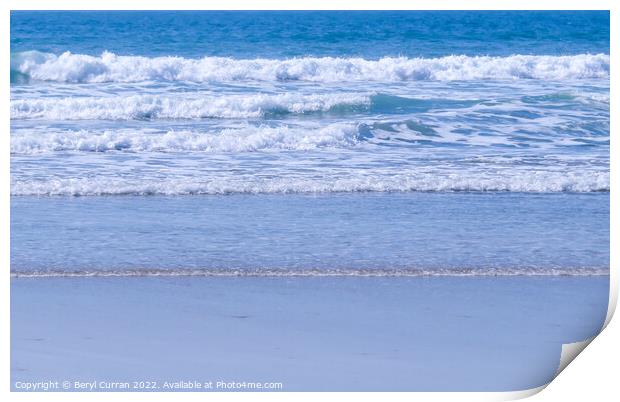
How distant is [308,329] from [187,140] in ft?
13.4

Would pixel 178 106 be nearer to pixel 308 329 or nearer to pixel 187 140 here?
pixel 187 140

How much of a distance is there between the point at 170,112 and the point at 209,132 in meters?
0.91

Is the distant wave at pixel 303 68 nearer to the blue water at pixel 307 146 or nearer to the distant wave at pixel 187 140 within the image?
the blue water at pixel 307 146

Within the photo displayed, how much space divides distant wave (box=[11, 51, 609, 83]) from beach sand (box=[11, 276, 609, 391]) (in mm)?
5468

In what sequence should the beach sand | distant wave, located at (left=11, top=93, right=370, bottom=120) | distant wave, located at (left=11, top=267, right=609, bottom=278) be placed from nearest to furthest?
the beach sand < distant wave, located at (left=11, top=267, right=609, bottom=278) < distant wave, located at (left=11, top=93, right=370, bottom=120)

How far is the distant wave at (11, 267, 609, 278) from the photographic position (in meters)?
5.96

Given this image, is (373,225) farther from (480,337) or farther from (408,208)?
(480,337)

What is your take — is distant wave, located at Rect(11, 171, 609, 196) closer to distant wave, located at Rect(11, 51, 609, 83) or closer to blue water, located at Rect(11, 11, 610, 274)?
blue water, located at Rect(11, 11, 610, 274)

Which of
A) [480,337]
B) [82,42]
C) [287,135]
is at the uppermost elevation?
[82,42]

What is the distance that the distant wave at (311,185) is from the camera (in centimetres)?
755

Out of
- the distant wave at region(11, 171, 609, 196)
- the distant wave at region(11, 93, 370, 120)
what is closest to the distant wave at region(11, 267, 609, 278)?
the distant wave at region(11, 171, 609, 196)

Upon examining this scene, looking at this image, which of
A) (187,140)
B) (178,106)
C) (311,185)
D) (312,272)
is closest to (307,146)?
(187,140)

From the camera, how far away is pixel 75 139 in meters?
8.77
